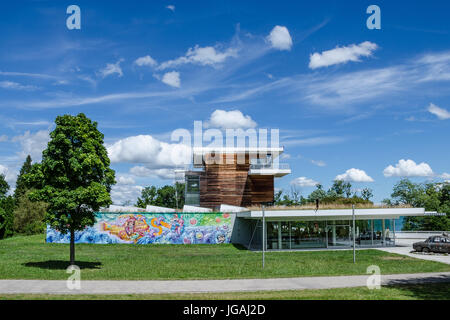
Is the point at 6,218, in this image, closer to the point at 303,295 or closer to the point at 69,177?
the point at 69,177

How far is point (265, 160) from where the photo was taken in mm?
54281

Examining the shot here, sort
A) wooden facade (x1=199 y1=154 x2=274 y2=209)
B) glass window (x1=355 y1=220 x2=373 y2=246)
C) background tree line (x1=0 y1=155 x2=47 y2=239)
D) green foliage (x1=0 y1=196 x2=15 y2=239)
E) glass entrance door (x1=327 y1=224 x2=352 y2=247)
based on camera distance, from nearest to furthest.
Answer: glass entrance door (x1=327 y1=224 x2=352 y2=247) < glass window (x1=355 y1=220 x2=373 y2=246) < green foliage (x1=0 y1=196 x2=15 y2=239) < background tree line (x1=0 y1=155 x2=47 y2=239) < wooden facade (x1=199 y1=154 x2=274 y2=209)

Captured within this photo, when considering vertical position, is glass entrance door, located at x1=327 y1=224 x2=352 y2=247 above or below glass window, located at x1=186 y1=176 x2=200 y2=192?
below

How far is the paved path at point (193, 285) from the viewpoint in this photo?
14859mm

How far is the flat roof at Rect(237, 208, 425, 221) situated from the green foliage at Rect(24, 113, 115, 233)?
1588cm

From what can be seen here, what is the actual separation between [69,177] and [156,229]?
19650 millimetres

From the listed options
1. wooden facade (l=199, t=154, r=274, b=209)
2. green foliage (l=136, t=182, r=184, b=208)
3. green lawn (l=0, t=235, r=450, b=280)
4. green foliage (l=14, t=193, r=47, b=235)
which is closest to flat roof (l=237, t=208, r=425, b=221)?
green lawn (l=0, t=235, r=450, b=280)

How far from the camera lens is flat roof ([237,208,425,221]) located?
33838mm

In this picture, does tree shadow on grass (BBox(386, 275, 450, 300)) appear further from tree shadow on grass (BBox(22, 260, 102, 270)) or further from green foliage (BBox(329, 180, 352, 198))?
green foliage (BBox(329, 180, 352, 198))

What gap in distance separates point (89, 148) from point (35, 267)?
265 inches

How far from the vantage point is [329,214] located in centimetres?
3406

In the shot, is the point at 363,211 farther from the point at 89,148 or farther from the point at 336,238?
the point at 89,148

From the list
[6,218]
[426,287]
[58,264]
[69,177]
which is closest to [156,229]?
[58,264]
